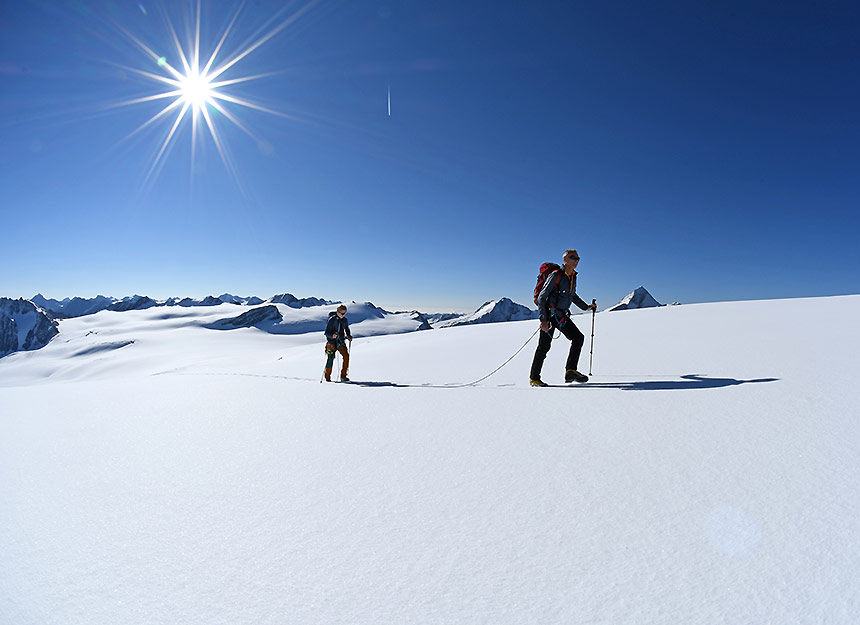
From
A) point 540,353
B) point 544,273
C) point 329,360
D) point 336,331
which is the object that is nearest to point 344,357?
point 329,360

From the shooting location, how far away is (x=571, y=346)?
18.1 feet

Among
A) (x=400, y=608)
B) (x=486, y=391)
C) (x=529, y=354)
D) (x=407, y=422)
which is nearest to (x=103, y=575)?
(x=400, y=608)

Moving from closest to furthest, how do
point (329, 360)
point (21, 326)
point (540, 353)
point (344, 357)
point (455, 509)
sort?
point (455, 509), point (540, 353), point (329, 360), point (344, 357), point (21, 326)

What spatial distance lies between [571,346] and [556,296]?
81cm

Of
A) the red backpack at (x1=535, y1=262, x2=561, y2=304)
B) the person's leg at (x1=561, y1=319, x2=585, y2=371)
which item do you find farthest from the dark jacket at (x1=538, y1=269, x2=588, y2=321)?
the person's leg at (x1=561, y1=319, x2=585, y2=371)

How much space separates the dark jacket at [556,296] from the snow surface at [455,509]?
1543 mm

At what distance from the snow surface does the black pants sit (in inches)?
35.0

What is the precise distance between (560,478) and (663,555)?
0.75 metres

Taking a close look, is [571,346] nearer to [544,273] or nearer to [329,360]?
[544,273]

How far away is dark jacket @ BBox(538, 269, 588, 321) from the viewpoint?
5566 mm

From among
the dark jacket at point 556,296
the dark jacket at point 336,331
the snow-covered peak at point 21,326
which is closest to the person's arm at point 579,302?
the dark jacket at point 556,296

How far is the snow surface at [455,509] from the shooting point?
145 centimetres

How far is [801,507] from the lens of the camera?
1812 millimetres

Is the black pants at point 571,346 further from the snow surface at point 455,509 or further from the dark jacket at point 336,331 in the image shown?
the dark jacket at point 336,331
